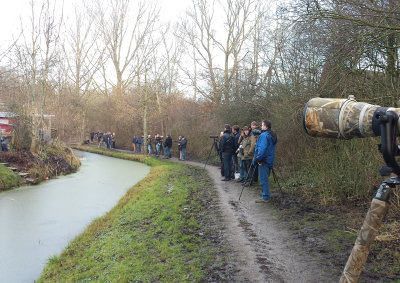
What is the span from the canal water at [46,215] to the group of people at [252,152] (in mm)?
4078

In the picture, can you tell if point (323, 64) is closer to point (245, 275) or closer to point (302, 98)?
point (302, 98)

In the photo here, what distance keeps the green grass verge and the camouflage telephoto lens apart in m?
13.1

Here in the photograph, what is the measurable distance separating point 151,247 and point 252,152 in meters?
4.74

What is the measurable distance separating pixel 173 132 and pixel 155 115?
3646 mm

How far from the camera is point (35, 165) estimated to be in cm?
1566

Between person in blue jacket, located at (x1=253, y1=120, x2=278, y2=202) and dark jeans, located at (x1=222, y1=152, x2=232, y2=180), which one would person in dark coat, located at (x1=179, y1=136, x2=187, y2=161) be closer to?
dark jeans, located at (x1=222, y1=152, x2=232, y2=180)

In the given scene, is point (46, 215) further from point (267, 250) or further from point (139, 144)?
point (139, 144)

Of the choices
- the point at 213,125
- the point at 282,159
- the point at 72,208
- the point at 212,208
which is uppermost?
the point at 213,125

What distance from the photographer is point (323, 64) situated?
7953 millimetres

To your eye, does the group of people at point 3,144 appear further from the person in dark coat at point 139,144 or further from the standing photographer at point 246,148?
the person in dark coat at point 139,144

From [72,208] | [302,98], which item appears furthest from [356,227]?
[72,208]

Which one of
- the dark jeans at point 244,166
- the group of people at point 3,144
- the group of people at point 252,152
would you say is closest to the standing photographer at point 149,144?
the group of people at point 3,144

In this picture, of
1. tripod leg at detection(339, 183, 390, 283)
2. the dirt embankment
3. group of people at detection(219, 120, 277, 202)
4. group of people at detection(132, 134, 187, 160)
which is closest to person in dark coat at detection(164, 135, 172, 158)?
group of people at detection(132, 134, 187, 160)

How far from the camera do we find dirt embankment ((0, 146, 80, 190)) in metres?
14.6
